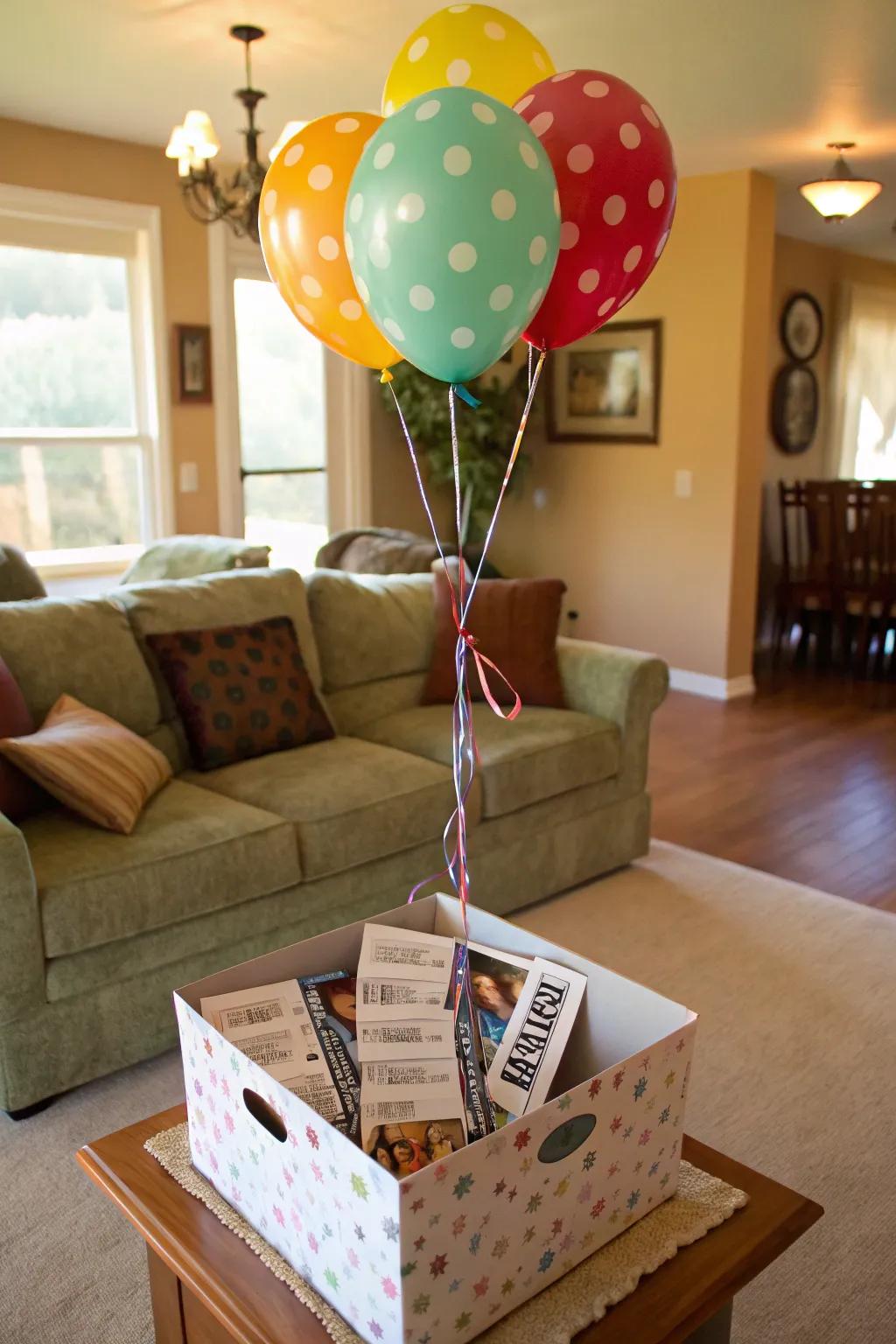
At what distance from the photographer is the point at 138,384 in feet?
16.6

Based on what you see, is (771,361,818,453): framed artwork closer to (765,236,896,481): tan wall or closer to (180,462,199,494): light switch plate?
(765,236,896,481): tan wall

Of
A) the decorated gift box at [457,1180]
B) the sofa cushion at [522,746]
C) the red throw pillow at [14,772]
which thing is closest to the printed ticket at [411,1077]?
the decorated gift box at [457,1180]

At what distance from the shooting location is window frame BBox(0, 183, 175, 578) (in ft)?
15.4

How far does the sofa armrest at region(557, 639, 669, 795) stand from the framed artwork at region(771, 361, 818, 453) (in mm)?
4143

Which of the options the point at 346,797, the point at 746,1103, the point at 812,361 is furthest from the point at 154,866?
the point at 812,361

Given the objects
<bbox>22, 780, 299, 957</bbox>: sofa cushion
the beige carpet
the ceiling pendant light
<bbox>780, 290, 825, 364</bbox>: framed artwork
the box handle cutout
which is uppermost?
the ceiling pendant light

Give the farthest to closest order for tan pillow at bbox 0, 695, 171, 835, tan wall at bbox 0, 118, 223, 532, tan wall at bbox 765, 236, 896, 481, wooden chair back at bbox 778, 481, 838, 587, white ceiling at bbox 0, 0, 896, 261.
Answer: tan wall at bbox 765, 236, 896, 481 → wooden chair back at bbox 778, 481, 838, 587 → tan wall at bbox 0, 118, 223, 532 → white ceiling at bbox 0, 0, 896, 261 → tan pillow at bbox 0, 695, 171, 835

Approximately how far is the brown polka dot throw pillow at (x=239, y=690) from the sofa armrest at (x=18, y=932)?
31.4 inches

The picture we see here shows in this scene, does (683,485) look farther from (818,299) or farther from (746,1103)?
(746,1103)

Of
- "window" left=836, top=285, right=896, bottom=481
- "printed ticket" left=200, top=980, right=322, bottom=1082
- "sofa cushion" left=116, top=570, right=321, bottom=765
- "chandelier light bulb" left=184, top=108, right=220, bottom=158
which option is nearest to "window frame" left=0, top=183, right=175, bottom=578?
"chandelier light bulb" left=184, top=108, right=220, bottom=158

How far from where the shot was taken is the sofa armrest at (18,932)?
207 cm

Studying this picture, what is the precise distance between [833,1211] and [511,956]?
931 millimetres

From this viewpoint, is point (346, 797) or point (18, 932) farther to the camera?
point (346, 797)

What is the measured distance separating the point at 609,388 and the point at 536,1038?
5047 millimetres
